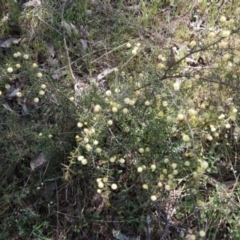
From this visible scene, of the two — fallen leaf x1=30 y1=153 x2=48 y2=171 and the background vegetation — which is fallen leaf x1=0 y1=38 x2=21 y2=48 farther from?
fallen leaf x1=30 y1=153 x2=48 y2=171

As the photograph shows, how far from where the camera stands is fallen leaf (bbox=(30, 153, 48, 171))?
2.32 meters

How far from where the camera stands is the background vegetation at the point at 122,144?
2.09m

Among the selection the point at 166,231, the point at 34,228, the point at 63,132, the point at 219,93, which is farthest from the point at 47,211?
the point at 219,93

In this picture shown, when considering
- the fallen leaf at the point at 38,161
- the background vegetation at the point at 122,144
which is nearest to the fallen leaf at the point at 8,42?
the background vegetation at the point at 122,144

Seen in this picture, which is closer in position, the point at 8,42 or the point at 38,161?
the point at 38,161

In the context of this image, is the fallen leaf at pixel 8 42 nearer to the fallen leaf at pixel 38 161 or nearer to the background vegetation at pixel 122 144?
the background vegetation at pixel 122 144

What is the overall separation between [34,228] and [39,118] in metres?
0.64

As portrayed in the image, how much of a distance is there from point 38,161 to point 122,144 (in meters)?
0.52

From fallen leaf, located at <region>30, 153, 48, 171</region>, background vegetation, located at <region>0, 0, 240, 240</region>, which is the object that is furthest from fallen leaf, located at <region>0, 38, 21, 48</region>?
fallen leaf, located at <region>30, 153, 48, 171</region>

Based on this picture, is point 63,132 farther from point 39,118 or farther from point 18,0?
point 18,0

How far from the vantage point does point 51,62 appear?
2607 mm

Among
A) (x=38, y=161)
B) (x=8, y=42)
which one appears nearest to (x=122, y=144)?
(x=38, y=161)

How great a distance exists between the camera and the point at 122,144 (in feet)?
7.04

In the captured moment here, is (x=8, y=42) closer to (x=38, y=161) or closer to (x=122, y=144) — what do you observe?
(x=38, y=161)
